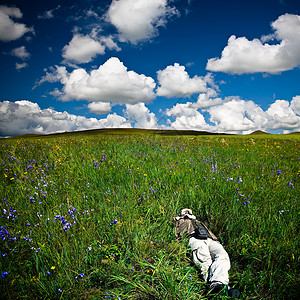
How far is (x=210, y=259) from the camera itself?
2.29m

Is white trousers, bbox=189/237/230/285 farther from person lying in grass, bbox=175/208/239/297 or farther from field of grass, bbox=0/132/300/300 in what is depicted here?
field of grass, bbox=0/132/300/300

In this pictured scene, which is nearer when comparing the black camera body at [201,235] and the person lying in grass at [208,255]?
the person lying in grass at [208,255]

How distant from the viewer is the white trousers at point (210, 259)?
2078mm

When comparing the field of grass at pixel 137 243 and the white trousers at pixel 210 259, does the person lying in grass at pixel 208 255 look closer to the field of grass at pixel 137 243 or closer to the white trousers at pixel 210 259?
Result: the white trousers at pixel 210 259

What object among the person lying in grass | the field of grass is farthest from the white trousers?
the field of grass

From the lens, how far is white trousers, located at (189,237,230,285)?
6.82 ft

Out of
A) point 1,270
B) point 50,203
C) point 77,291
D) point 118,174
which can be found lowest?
point 77,291

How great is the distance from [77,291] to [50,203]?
1755 mm

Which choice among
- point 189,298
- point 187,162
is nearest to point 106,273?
point 189,298

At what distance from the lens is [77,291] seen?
1.79m

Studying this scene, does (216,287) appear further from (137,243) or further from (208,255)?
(137,243)

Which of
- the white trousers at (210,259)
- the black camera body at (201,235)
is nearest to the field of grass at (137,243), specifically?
the white trousers at (210,259)

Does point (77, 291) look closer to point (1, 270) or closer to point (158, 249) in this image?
point (1, 270)

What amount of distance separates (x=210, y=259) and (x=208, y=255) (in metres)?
0.05
